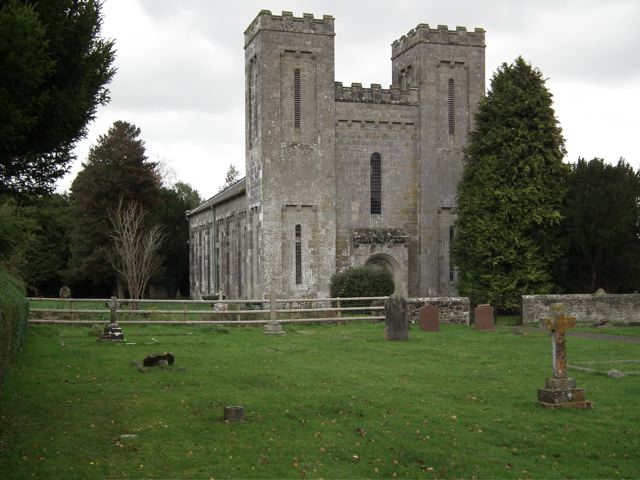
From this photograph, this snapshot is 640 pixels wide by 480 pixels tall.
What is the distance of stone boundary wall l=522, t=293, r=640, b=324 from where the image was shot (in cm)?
2975

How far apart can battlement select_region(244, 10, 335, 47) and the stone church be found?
0.05 m

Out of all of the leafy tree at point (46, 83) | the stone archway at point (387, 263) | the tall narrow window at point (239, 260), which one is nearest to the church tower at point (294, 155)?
the stone archway at point (387, 263)

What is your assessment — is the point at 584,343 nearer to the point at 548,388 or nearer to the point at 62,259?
the point at 548,388

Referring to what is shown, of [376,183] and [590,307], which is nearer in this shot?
[590,307]

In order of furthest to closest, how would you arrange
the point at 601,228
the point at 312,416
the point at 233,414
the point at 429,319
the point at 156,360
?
the point at 601,228
the point at 429,319
the point at 156,360
the point at 312,416
the point at 233,414

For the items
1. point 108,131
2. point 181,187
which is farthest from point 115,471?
point 181,187

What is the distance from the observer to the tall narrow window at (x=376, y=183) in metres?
39.5

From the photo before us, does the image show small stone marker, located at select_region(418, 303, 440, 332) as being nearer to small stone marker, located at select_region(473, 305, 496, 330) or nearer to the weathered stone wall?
small stone marker, located at select_region(473, 305, 496, 330)

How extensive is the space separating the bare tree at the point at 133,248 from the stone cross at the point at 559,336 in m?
30.8

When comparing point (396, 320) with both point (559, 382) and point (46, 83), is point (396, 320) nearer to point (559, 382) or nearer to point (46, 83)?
point (559, 382)

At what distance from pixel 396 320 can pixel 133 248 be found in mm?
25233

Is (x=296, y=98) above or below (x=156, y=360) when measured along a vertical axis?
above

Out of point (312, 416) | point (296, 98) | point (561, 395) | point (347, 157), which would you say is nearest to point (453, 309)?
point (347, 157)

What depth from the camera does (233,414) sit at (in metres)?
11.1
